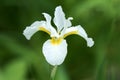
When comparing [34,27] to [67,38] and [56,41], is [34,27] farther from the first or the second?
[67,38]

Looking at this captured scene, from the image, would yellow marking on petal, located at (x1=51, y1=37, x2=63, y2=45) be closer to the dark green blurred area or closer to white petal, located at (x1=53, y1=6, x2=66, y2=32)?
white petal, located at (x1=53, y1=6, x2=66, y2=32)

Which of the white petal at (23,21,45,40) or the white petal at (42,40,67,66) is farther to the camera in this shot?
the white petal at (23,21,45,40)

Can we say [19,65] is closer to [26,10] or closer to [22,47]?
[22,47]

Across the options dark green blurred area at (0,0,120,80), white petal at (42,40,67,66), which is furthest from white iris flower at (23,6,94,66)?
Result: dark green blurred area at (0,0,120,80)

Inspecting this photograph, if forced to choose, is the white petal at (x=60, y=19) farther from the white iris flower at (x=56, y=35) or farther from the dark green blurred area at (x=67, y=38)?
the dark green blurred area at (x=67, y=38)

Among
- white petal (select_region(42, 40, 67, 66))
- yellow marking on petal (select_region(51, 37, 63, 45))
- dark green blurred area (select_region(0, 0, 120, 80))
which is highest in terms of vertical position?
dark green blurred area (select_region(0, 0, 120, 80))

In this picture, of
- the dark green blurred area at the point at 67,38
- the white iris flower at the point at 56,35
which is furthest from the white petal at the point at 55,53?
the dark green blurred area at the point at 67,38

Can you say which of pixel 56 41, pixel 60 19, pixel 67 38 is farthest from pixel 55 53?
pixel 67 38
